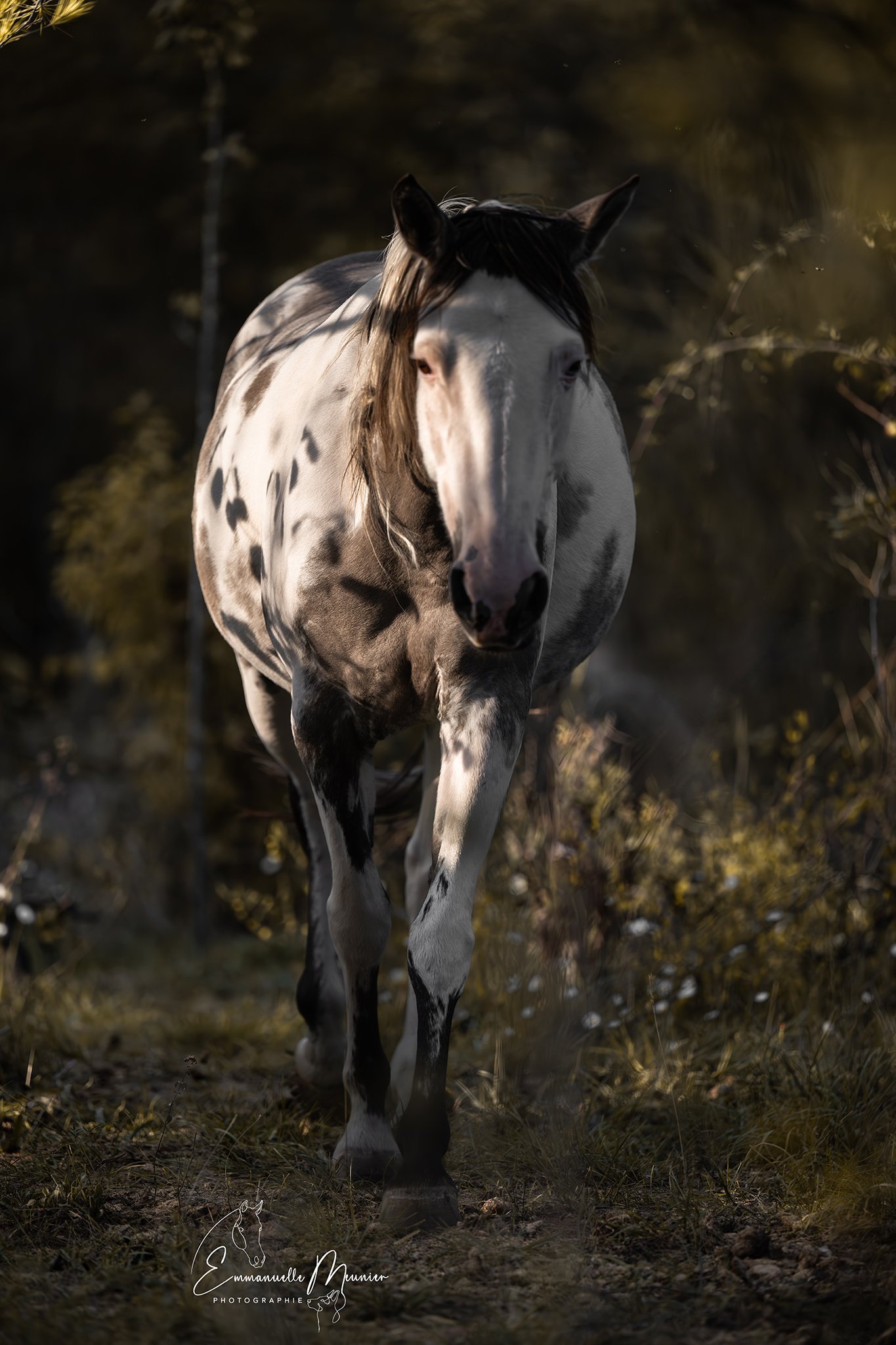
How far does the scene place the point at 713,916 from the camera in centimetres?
422

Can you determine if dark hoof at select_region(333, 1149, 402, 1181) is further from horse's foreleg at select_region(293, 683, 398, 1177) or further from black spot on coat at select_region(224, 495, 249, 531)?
black spot on coat at select_region(224, 495, 249, 531)

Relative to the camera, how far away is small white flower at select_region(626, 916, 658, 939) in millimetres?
3826

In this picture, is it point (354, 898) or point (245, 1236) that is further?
point (354, 898)

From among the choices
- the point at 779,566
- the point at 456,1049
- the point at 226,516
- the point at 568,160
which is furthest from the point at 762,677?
the point at 226,516

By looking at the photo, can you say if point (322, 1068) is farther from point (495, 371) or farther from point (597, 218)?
point (597, 218)

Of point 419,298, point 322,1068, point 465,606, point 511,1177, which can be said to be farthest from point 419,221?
point 322,1068

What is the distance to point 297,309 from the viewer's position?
12.6 feet

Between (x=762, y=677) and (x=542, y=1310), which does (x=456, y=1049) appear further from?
(x=762, y=677)

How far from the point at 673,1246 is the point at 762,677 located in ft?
22.5

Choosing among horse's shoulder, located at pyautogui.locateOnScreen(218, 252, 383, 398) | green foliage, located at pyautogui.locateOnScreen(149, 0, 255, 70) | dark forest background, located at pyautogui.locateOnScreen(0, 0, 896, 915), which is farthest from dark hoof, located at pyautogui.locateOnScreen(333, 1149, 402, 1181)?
green foliage, located at pyautogui.locateOnScreen(149, 0, 255, 70)

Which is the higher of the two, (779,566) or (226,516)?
(226,516)

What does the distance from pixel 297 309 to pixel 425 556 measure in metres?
1.60

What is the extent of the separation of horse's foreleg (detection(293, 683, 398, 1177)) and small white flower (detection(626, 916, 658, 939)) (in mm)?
1181

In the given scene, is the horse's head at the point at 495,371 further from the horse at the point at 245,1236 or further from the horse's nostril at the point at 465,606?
the horse at the point at 245,1236
